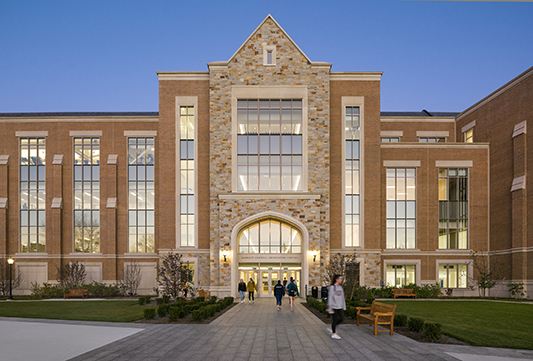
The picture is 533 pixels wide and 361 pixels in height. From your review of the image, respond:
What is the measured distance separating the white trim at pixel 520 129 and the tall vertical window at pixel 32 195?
38.6 m

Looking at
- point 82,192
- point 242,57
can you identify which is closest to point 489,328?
point 242,57

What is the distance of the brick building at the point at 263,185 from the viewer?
36.2 meters

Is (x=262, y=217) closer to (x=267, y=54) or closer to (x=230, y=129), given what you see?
(x=230, y=129)

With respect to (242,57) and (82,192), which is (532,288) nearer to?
(242,57)

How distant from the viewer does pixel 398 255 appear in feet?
128

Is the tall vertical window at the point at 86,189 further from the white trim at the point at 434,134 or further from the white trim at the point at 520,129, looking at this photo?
the white trim at the point at 520,129

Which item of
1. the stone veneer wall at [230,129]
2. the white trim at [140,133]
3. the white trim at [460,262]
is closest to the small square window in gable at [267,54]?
the stone veneer wall at [230,129]

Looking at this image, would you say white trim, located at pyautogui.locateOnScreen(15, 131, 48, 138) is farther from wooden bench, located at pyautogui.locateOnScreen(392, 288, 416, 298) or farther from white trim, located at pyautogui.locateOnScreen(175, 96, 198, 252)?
wooden bench, located at pyautogui.locateOnScreen(392, 288, 416, 298)

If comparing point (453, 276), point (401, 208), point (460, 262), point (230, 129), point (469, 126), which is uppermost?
point (469, 126)

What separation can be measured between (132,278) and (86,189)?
900cm

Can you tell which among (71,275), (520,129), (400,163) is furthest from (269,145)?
(520,129)

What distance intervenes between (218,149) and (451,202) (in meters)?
19.8

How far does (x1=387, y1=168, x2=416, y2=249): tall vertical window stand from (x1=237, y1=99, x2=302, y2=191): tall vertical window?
28.2 ft

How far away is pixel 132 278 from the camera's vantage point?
39.0 metres
